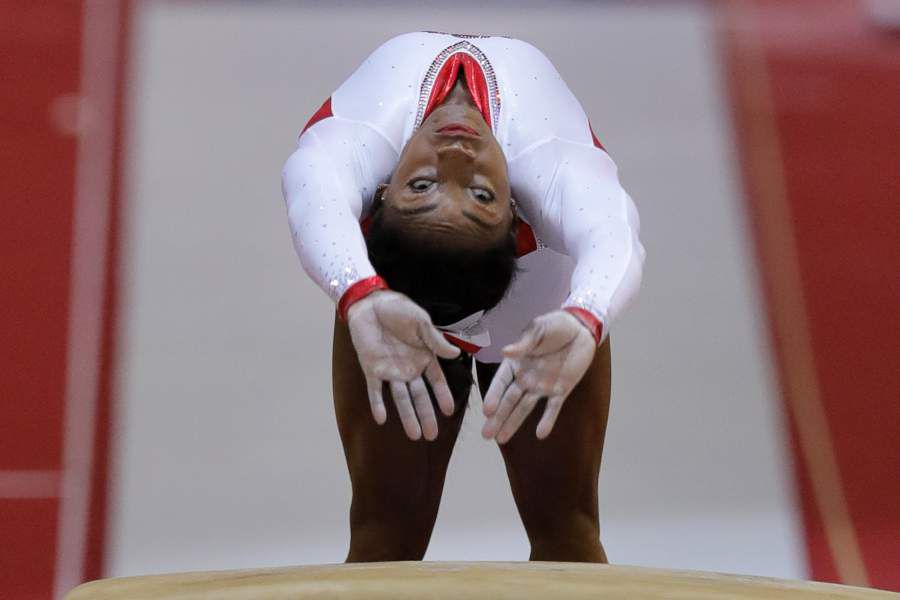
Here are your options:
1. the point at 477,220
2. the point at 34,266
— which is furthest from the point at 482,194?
the point at 34,266

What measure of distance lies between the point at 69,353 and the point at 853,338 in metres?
1.18

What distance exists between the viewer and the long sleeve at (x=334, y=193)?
41.3 inches

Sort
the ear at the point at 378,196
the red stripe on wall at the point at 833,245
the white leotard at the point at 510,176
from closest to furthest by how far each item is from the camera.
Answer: the white leotard at the point at 510,176 → the ear at the point at 378,196 → the red stripe on wall at the point at 833,245

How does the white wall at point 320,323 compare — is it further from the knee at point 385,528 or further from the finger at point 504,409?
the finger at point 504,409

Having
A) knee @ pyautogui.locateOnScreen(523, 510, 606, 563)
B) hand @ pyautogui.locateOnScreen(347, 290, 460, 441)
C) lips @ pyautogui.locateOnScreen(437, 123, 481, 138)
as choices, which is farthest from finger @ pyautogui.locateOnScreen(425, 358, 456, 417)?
knee @ pyautogui.locateOnScreen(523, 510, 606, 563)

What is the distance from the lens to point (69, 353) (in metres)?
1.94

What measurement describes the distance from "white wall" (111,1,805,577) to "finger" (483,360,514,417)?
2.12 feet

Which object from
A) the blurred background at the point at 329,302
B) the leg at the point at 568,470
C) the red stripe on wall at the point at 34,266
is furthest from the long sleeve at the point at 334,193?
the red stripe on wall at the point at 34,266

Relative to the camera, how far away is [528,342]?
98 cm

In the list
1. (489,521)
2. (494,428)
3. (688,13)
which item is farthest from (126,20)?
(494,428)

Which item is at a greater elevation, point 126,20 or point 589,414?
point 126,20

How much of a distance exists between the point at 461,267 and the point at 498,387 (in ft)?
0.49

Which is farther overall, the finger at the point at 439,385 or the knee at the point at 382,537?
the knee at the point at 382,537

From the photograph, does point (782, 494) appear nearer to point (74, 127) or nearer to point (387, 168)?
point (387, 168)
